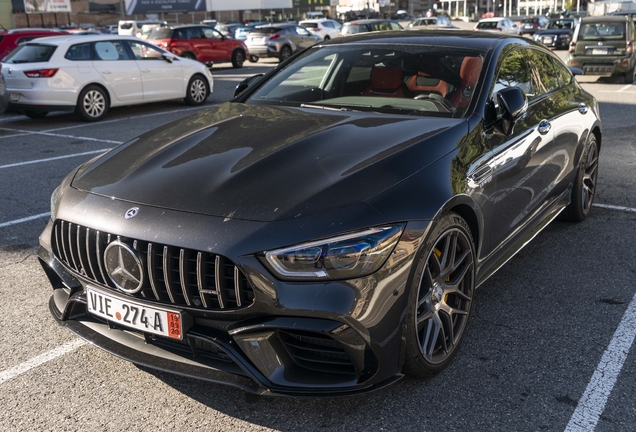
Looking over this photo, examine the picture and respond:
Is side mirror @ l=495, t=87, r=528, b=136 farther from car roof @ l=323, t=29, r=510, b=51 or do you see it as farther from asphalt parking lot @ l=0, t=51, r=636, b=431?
asphalt parking lot @ l=0, t=51, r=636, b=431

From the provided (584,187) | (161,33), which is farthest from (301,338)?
(161,33)

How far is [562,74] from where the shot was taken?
5.32 m

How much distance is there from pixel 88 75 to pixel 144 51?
1570 millimetres

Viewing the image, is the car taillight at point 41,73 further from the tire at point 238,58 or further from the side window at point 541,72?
the tire at point 238,58

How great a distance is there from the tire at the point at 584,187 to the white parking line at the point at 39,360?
12.5 ft

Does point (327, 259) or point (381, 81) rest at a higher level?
point (381, 81)

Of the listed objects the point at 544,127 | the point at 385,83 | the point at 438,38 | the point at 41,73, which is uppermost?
the point at 438,38

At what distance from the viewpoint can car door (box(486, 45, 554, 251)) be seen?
3.69m

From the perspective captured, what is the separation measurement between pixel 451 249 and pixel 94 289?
5.36 ft

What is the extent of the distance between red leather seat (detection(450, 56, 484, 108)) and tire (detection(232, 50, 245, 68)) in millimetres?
21345

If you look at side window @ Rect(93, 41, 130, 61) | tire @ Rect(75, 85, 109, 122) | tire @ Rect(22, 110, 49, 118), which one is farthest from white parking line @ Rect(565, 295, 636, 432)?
tire @ Rect(22, 110, 49, 118)

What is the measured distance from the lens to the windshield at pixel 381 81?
3951mm

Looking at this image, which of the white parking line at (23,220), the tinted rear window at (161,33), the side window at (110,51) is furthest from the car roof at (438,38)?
the tinted rear window at (161,33)

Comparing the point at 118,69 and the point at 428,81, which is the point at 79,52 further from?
the point at 428,81
